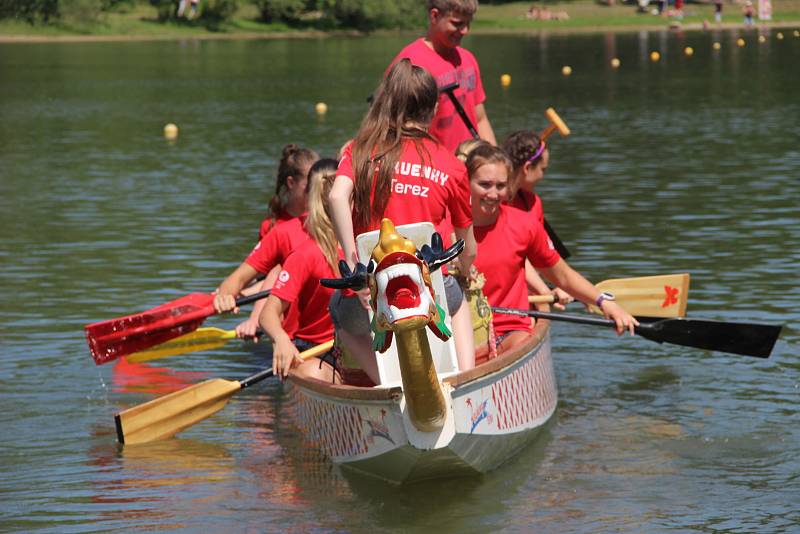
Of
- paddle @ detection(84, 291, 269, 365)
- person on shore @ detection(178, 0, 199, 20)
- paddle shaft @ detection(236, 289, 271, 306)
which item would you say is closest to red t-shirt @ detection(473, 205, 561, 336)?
paddle shaft @ detection(236, 289, 271, 306)

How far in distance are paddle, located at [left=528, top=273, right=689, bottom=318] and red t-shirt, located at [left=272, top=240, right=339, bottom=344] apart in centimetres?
269

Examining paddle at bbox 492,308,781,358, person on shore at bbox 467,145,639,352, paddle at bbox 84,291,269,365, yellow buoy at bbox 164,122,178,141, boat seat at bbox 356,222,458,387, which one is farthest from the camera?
yellow buoy at bbox 164,122,178,141

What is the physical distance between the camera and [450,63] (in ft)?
31.7

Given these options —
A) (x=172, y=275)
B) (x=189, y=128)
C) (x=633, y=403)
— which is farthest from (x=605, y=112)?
(x=633, y=403)

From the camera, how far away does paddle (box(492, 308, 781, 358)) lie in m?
9.04

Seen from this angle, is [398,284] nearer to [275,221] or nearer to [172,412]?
[172,412]

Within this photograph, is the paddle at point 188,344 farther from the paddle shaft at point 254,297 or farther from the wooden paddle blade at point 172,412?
the wooden paddle blade at point 172,412

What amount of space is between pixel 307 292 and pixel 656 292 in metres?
3.26

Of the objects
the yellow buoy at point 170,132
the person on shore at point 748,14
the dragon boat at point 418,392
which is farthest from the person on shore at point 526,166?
the person on shore at point 748,14

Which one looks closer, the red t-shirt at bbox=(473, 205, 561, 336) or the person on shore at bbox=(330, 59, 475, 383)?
the person on shore at bbox=(330, 59, 475, 383)

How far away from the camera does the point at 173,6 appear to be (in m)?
74.4

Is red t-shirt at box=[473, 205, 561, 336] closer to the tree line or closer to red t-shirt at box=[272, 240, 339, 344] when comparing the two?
red t-shirt at box=[272, 240, 339, 344]

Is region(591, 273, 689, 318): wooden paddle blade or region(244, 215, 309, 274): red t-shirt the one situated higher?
region(244, 215, 309, 274): red t-shirt

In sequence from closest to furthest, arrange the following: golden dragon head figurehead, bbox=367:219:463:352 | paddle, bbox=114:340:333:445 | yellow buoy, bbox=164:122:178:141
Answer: golden dragon head figurehead, bbox=367:219:463:352, paddle, bbox=114:340:333:445, yellow buoy, bbox=164:122:178:141
